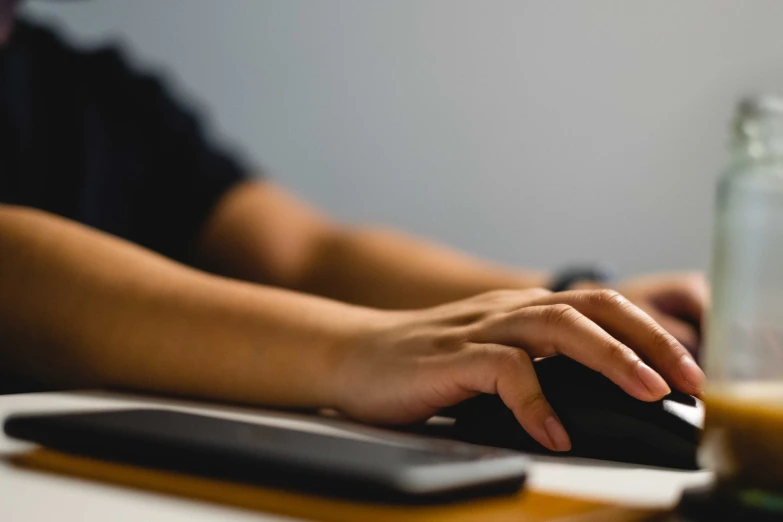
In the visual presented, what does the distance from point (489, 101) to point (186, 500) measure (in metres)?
1.60

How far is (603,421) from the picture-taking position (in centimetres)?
49

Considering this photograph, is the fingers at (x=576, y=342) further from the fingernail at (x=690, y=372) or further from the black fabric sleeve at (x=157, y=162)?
the black fabric sleeve at (x=157, y=162)

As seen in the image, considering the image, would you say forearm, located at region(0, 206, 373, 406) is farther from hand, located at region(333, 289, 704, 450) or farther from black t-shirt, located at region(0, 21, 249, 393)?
black t-shirt, located at region(0, 21, 249, 393)

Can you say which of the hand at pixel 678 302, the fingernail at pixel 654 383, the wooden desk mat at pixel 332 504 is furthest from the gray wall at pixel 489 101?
the wooden desk mat at pixel 332 504

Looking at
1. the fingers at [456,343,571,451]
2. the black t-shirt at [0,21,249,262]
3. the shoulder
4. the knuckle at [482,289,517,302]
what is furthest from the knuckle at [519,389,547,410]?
the shoulder

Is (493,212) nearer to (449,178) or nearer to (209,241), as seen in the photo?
(449,178)

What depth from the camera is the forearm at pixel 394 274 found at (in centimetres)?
110

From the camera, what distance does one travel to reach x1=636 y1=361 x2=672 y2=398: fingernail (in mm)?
476

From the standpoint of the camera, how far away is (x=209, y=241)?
129 cm

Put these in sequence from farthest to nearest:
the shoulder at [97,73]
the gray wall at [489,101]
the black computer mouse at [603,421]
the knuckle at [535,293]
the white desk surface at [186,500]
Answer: the gray wall at [489,101]
the shoulder at [97,73]
the knuckle at [535,293]
the black computer mouse at [603,421]
the white desk surface at [186,500]

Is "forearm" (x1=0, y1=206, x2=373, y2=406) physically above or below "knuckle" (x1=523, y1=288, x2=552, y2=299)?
below

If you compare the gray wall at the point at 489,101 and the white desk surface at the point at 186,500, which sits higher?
the gray wall at the point at 489,101

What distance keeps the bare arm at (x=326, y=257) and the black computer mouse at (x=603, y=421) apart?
582 mm

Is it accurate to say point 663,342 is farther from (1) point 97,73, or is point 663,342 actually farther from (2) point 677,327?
(1) point 97,73
